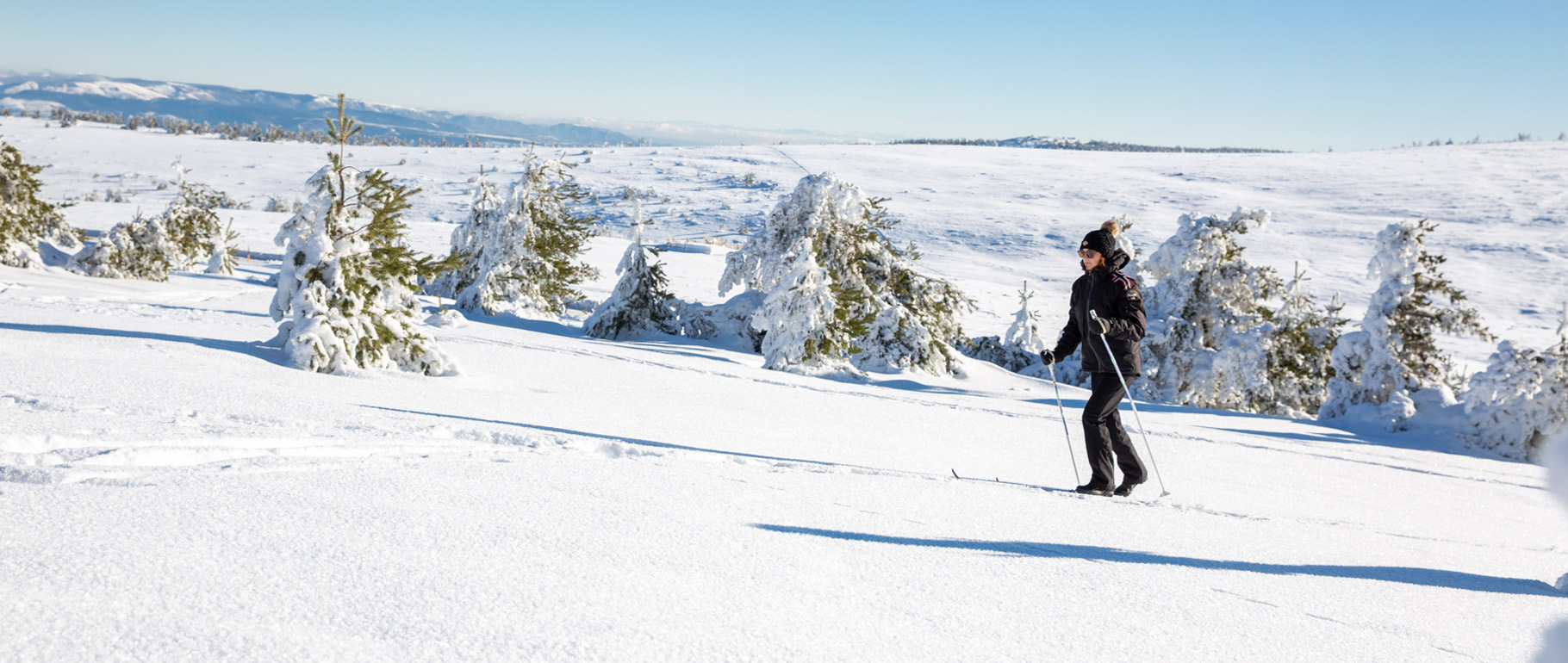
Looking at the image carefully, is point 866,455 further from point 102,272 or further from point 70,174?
point 70,174

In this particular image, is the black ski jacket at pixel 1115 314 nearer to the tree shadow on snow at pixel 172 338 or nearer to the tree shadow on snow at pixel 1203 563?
the tree shadow on snow at pixel 1203 563

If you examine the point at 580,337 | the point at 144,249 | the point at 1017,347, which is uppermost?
the point at 144,249

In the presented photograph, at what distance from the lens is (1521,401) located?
40.4 feet

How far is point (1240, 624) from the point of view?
2.96 meters

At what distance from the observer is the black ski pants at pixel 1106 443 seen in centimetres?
563

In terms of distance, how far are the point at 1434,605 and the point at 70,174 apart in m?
86.5

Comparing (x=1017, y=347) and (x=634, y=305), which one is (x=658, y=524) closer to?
(x=634, y=305)

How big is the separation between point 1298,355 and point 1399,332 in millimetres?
5576

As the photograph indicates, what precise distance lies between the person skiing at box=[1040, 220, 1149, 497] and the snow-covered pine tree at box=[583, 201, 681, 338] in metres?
14.5

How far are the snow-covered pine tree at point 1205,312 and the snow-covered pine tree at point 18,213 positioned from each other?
85.9 feet

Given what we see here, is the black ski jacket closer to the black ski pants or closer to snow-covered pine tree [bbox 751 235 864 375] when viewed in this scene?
the black ski pants

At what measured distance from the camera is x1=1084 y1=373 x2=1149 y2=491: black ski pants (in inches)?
222

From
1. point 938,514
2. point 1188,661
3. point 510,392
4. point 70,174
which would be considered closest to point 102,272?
point 510,392

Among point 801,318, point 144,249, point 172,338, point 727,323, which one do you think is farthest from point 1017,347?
point 144,249
